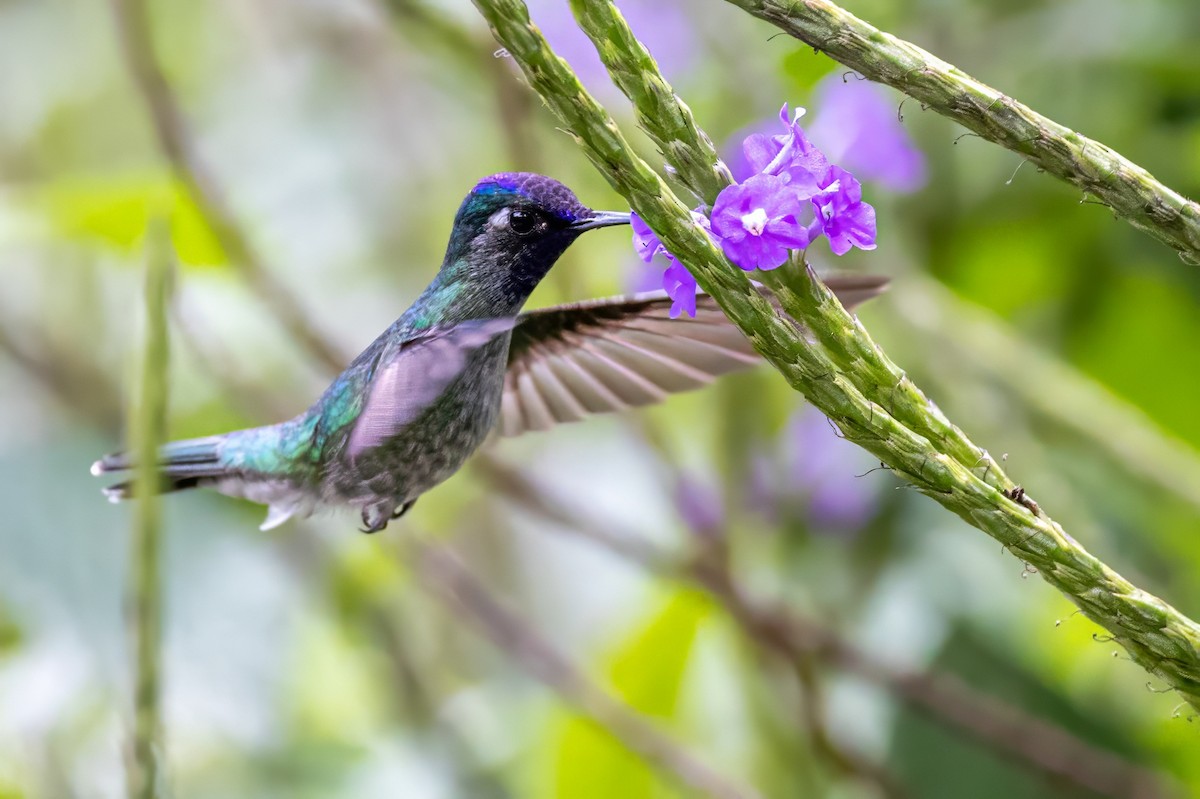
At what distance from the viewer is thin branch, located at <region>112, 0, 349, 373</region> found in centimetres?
230

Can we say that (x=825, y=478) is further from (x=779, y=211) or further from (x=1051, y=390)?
(x=779, y=211)

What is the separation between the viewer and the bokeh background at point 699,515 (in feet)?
8.53

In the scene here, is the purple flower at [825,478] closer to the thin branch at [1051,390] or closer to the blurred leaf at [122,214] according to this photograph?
the thin branch at [1051,390]

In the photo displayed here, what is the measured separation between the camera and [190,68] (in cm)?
474

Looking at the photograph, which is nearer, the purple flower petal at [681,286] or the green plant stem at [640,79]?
the green plant stem at [640,79]

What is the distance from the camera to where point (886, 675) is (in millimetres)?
2537

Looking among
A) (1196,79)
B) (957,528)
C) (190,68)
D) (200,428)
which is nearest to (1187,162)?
(1196,79)

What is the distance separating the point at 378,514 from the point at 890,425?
912 mm

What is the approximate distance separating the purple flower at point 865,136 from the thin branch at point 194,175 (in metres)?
1.06

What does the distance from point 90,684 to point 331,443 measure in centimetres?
167

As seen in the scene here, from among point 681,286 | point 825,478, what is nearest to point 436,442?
point 681,286

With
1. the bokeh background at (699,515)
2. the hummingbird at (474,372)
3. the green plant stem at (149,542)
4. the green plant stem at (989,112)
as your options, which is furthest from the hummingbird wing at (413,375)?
the bokeh background at (699,515)

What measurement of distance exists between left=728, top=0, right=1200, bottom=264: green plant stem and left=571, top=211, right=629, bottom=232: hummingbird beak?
0.37m

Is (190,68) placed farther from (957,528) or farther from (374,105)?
(957,528)
